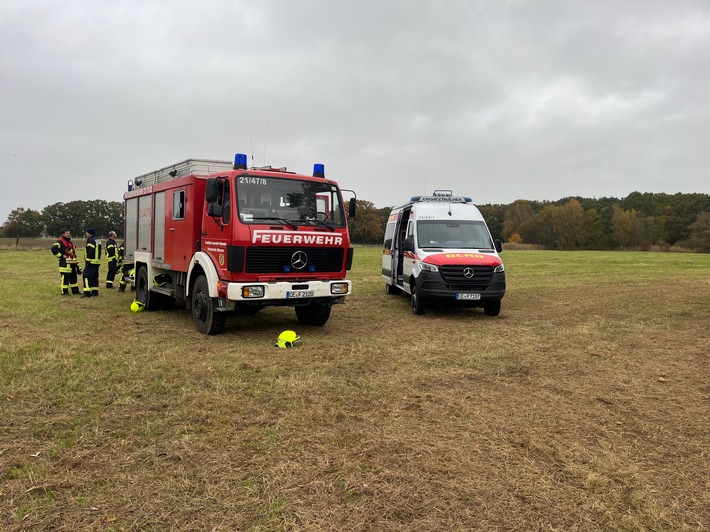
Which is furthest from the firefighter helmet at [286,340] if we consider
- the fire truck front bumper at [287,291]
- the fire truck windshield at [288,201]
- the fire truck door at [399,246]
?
the fire truck door at [399,246]

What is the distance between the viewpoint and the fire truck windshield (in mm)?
7574

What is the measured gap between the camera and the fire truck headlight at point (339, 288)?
26.9 ft

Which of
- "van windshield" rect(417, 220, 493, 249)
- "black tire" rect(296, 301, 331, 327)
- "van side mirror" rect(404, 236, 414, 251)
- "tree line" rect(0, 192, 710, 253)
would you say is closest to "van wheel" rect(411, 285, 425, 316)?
"van side mirror" rect(404, 236, 414, 251)

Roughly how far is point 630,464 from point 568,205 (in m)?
111

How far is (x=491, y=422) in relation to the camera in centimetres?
446

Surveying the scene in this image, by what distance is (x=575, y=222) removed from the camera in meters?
102

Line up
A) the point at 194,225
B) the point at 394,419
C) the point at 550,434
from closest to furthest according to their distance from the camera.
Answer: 1. the point at 550,434
2. the point at 394,419
3. the point at 194,225

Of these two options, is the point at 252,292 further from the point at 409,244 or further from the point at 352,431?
the point at 409,244

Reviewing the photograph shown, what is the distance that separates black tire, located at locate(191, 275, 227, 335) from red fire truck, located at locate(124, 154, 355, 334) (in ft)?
0.05

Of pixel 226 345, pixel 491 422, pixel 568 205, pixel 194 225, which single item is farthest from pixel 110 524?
pixel 568 205

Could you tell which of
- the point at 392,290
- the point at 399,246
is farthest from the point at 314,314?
the point at 392,290

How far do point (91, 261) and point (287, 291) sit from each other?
7.89m

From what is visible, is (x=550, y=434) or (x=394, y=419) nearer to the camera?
(x=550, y=434)

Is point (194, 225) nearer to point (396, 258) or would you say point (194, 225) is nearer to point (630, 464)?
point (396, 258)
